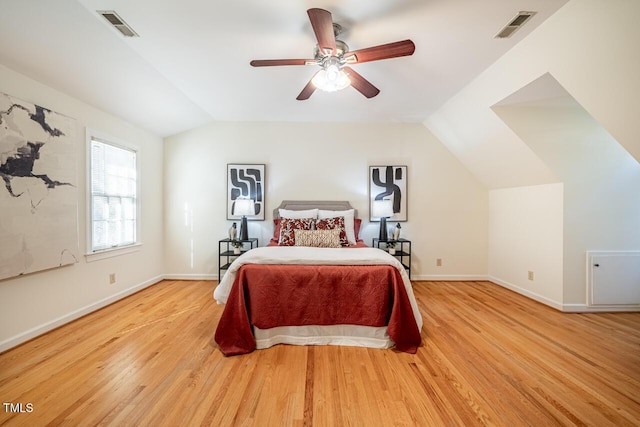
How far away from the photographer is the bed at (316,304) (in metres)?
2.14

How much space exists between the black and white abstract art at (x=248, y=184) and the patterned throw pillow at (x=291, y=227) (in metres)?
0.77

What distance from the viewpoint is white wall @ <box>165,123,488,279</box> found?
13.9 feet

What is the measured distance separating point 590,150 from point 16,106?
5.60m

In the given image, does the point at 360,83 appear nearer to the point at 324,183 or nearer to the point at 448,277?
the point at 324,183

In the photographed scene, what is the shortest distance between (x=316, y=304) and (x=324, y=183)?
242 centimetres

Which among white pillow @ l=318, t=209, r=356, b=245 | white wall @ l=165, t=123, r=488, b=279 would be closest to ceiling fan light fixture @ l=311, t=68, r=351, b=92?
white pillow @ l=318, t=209, r=356, b=245

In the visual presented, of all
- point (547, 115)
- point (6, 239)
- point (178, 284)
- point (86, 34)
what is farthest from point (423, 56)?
point (178, 284)

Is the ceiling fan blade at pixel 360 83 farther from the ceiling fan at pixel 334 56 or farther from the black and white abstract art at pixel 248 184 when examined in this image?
the black and white abstract art at pixel 248 184

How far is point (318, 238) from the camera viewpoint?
3.24 m

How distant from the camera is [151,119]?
3584mm

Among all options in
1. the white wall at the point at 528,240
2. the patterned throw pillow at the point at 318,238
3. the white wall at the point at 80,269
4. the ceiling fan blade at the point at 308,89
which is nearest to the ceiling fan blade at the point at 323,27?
the ceiling fan blade at the point at 308,89

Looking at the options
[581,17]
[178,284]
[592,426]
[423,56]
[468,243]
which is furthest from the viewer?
[468,243]

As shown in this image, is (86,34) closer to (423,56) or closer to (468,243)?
(423,56)

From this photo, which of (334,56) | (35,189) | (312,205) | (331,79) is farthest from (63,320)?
(334,56)
